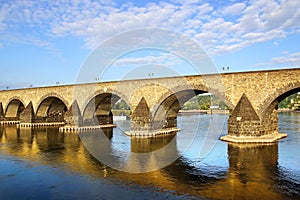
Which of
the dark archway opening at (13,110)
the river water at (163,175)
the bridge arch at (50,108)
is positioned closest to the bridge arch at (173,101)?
the river water at (163,175)

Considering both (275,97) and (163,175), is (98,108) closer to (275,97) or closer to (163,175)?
(275,97)

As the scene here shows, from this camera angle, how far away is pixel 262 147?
1942 centimetres

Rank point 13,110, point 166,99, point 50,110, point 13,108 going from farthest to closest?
point 13,110
point 13,108
point 50,110
point 166,99

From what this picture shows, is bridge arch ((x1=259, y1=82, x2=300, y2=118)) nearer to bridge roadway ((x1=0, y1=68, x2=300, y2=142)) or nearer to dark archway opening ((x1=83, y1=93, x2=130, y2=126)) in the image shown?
bridge roadway ((x1=0, y1=68, x2=300, y2=142))

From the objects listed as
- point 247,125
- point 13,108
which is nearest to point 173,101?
point 247,125

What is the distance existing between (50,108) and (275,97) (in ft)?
108

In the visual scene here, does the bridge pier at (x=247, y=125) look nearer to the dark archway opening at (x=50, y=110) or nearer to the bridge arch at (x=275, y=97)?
the bridge arch at (x=275, y=97)

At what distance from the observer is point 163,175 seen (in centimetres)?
1278

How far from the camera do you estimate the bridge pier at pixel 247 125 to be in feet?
70.3

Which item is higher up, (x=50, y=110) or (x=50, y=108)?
(x=50, y=108)

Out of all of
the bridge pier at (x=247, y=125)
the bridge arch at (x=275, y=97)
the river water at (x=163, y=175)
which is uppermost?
the bridge arch at (x=275, y=97)

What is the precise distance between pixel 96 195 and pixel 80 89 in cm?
2602

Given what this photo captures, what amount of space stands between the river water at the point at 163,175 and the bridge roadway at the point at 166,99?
2850 mm

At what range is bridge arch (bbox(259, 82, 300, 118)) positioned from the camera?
20.3 m
